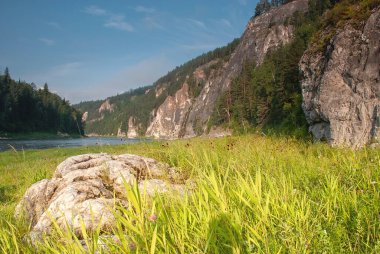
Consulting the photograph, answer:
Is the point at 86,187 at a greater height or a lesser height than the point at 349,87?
lesser

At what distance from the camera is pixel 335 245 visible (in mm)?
2102

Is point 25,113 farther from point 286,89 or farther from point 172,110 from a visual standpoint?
point 286,89

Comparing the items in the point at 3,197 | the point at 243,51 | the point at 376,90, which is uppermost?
the point at 243,51

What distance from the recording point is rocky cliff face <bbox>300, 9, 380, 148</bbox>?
12383 millimetres

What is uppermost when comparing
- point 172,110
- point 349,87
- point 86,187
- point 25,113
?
point 172,110

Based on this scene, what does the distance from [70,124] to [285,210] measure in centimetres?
14698

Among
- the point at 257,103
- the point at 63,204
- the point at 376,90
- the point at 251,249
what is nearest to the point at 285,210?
the point at 251,249

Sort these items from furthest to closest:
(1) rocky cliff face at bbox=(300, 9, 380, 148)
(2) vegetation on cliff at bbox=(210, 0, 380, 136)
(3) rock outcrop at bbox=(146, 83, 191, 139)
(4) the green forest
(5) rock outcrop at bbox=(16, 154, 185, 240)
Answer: (3) rock outcrop at bbox=(146, 83, 191, 139)
(4) the green forest
(2) vegetation on cliff at bbox=(210, 0, 380, 136)
(1) rocky cliff face at bbox=(300, 9, 380, 148)
(5) rock outcrop at bbox=(16, 154, 185, 240)

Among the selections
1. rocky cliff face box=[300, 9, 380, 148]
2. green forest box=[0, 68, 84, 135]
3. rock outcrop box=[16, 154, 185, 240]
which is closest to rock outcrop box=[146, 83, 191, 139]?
green forest box=[0, 68, 84, 135]

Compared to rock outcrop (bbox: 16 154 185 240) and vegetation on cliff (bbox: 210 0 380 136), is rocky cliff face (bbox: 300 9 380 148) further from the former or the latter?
rock outcrop (bbox: 16 154 185 240)

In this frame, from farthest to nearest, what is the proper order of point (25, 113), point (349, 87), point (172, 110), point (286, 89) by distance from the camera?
point (172, 110) < point (25, 113) < point (286, 89) < point (349, 87)

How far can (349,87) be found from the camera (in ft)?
45.1

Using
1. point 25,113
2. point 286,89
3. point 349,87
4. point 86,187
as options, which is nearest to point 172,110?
point 25,113

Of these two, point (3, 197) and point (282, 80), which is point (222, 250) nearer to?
point (3, 197)
